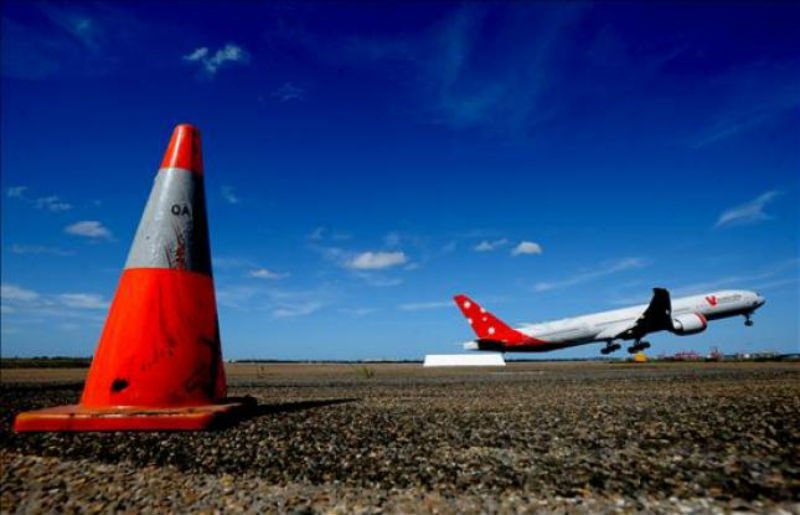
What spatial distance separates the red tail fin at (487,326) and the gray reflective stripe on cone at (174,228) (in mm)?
35369

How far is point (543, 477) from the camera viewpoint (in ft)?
9.37

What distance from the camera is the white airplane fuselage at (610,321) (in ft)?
122

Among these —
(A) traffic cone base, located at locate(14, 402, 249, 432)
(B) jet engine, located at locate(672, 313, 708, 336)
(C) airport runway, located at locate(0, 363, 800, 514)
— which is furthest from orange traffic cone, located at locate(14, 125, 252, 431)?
(B) jet engine, located at locate(672, 313, 708, 336)

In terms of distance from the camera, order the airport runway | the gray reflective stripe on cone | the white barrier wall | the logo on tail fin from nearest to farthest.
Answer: the airport runway, the gray reflective stripe on cone, the white barrier wall, the logo on tail fin

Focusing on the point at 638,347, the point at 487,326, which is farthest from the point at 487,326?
the point at 638,347

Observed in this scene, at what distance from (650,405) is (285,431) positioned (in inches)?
190

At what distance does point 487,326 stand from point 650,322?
41.9 feet

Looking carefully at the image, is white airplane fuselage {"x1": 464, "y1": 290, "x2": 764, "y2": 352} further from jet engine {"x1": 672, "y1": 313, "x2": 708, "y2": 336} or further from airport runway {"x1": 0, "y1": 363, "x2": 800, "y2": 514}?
airport runway {"x1": 0, "y1": 363, "x2": 800, "y2": 514}

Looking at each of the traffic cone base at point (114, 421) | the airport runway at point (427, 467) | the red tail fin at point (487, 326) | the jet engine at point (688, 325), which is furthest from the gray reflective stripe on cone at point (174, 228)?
the jet engine at point (688, 325)

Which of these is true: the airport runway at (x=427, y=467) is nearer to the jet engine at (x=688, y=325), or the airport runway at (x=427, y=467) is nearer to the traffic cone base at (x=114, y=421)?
the traffic cone base at (x=114, y=421)

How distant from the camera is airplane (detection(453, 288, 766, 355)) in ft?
121

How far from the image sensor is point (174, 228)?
524cm

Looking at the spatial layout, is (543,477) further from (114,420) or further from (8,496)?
(114,420)

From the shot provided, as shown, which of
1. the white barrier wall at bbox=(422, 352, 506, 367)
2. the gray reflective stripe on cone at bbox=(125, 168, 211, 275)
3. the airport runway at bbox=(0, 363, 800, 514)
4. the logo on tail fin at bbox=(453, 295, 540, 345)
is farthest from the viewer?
the logo on tail fin at bbox=(453, 295, 540, 345)
